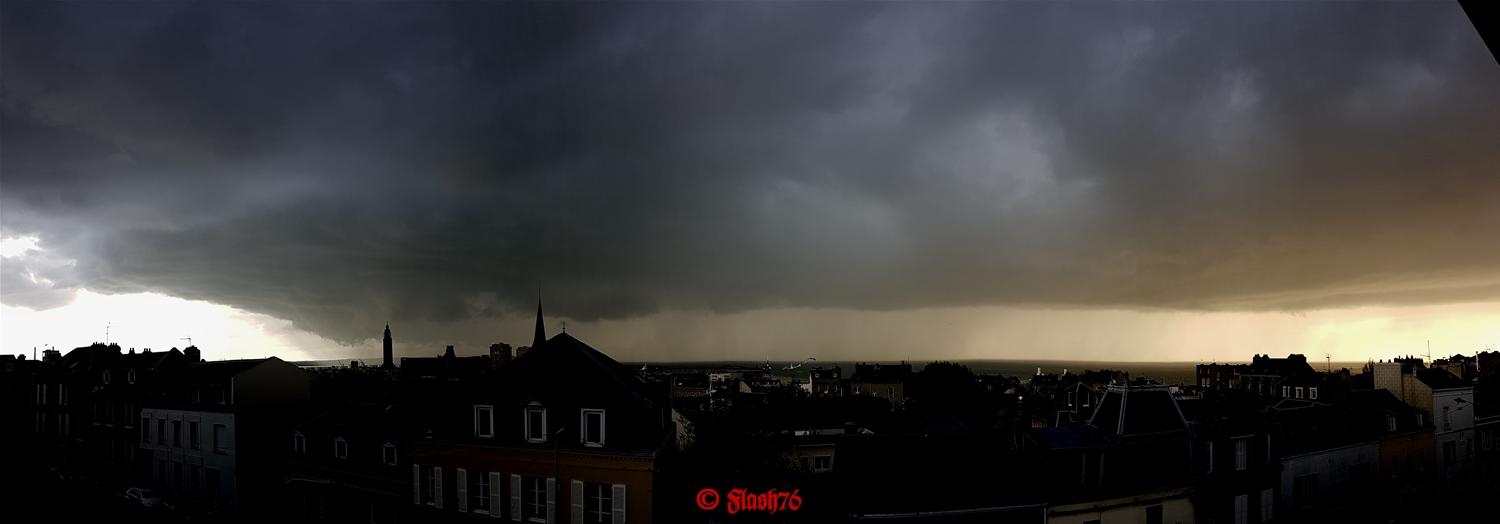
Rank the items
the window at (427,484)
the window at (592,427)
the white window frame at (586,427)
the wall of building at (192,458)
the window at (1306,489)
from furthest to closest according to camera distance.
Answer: the wall of building at (192,458)
the window at (1306,489)
the window at (427,484)
the window at (592,427)
the white window frame at (586,427)

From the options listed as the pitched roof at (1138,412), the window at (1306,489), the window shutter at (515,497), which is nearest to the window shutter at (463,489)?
the window shutter at (515,497)

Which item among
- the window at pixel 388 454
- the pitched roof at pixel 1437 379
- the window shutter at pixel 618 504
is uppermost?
the pitched roof at pixel 1437 379

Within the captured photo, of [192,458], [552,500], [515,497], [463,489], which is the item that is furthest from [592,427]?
[192,458]

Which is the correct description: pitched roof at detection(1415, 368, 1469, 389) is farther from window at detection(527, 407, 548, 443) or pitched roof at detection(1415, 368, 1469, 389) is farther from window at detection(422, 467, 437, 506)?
window at detection(422, 467, 437, 506)

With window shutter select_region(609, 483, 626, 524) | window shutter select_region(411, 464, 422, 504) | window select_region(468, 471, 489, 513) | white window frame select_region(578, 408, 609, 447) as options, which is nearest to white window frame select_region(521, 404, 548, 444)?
white window frame select_region(578, 408, 609, 447)

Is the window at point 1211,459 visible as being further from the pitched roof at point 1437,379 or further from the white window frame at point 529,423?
the white window frame at point 529,423

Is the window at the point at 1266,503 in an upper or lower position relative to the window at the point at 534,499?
lower

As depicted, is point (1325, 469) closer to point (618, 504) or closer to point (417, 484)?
point (618, 504)
